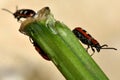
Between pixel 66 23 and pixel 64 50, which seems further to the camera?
pixel 66 23

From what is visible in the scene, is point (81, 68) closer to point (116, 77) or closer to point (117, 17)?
point (116, 77)

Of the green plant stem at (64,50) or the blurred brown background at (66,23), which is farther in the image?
the blurred brown background at (66,23)

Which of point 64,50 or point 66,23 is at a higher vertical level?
point 66,23

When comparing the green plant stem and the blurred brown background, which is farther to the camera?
the blurred brown background

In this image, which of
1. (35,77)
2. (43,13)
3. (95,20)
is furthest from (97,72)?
(95,20)
